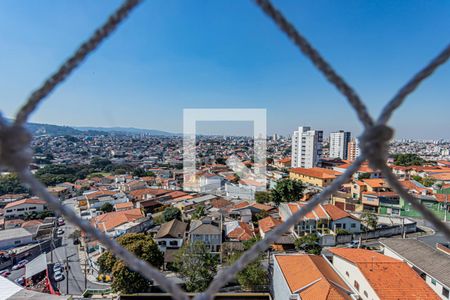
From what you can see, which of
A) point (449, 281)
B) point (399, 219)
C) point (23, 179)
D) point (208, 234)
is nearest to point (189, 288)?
point (208, 234)

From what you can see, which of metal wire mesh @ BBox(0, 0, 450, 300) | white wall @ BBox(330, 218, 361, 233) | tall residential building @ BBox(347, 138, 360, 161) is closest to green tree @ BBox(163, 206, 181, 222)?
white wall @ BBox(330, 218, 361, 233)

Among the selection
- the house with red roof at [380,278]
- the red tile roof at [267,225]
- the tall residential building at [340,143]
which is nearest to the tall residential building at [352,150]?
the tall residential building at [340,143]

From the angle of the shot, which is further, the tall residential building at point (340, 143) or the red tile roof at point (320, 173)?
the tall residential building at point (340, 143)

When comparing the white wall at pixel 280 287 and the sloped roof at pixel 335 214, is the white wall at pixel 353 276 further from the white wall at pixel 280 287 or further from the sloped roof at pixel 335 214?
the sloped roof at pixel 335 214

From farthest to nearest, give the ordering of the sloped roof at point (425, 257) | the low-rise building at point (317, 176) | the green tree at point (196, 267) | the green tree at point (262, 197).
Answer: the low-rise building at point (317, 176) → the green tree at point (262, 197) → the green tree at point (196, 267) → the sloped roof at point (425, 257)

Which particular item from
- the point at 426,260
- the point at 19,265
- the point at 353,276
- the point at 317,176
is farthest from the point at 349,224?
the point at 19,265

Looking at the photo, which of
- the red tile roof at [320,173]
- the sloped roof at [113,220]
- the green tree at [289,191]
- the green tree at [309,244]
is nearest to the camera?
the green tree at [309,244]
